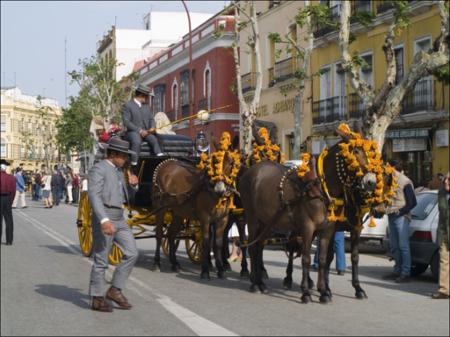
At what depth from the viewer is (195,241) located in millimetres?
14711

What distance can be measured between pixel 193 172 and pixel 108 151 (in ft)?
13.0

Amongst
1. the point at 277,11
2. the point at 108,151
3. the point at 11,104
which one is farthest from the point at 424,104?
the point at 11,104

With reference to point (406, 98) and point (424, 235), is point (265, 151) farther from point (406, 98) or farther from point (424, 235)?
point (406, 98)

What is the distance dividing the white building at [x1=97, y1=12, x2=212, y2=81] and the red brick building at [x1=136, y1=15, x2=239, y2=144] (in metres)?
19.1

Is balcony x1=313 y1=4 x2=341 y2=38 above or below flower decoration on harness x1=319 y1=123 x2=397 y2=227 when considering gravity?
above

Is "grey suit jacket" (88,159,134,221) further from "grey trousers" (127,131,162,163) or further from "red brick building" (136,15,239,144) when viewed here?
"red brick building" (136,15,239,144)

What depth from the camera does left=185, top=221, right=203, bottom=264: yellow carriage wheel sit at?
47.4ft

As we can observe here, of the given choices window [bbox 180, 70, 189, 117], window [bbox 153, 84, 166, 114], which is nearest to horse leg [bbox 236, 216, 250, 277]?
window [bbox 180, 70, 189, 117]

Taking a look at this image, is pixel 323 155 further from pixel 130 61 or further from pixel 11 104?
pixel 11 104

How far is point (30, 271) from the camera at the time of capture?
1355cm

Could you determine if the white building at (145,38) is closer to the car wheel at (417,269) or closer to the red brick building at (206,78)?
the red brick building at (206,78)

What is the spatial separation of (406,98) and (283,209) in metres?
18.0

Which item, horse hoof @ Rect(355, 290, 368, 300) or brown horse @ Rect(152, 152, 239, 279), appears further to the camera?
brown horse @ Rect(152, 152, 239, 279)

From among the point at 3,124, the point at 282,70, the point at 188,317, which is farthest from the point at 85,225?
the point at 3,124
